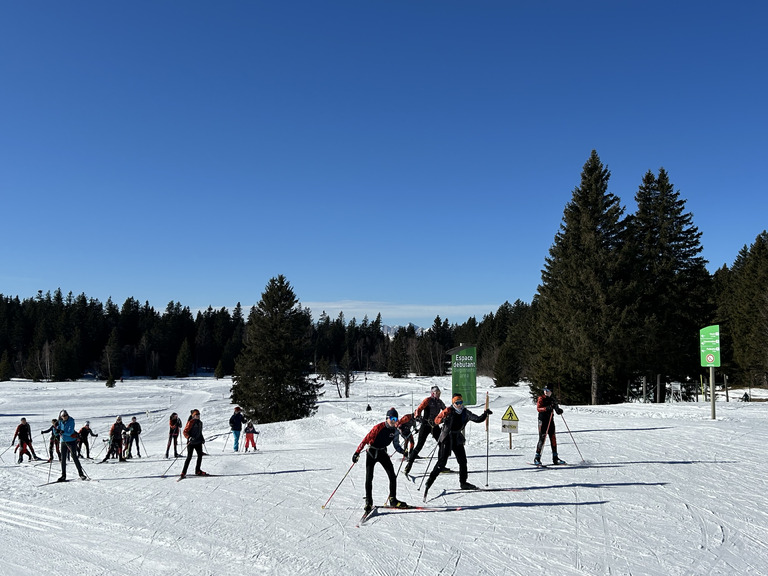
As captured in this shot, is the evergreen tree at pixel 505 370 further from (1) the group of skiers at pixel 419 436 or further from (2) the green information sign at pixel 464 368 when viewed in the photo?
(1) the group of skiers at pixel 419 436

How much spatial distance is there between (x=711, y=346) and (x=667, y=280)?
13.2m

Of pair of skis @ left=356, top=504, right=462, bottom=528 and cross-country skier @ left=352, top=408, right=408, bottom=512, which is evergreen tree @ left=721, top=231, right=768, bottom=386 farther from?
cross-country skier @ left=352, top=408, right=408, bottom=512

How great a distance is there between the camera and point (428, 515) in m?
9.44

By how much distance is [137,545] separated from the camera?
28.0ft

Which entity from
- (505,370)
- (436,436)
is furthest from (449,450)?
(505,370)

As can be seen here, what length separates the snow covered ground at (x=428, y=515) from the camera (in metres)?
7.35

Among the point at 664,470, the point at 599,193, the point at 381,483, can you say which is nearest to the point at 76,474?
the point at 381,483

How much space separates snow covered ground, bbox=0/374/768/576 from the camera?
7348 mm

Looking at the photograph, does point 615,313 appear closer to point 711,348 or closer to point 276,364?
point 711,348

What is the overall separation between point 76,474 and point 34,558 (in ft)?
32.0

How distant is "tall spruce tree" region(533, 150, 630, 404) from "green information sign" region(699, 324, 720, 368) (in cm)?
864

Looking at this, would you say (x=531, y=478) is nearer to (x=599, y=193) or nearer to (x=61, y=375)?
(x=599, y=193)

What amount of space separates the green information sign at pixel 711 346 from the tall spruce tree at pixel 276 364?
26.8 metres

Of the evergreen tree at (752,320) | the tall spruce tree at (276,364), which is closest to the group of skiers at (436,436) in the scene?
the tall spruce tree at (276,364)
